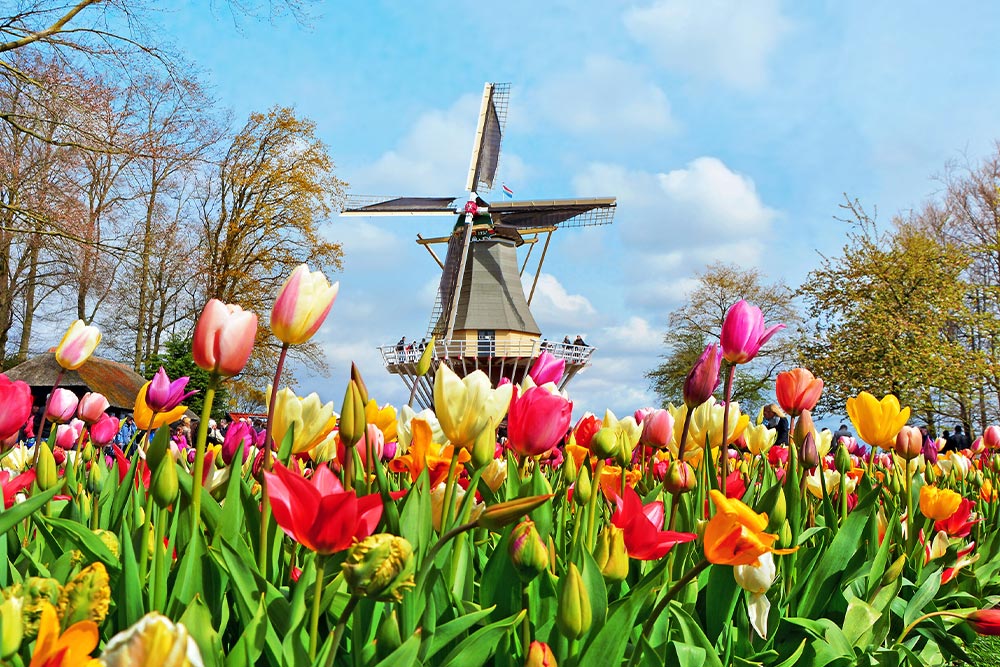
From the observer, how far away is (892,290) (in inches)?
879

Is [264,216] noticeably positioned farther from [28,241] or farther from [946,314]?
[946,314]

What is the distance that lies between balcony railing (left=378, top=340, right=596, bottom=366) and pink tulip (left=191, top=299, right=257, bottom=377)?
24856 mm

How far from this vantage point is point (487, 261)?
96.0 ft

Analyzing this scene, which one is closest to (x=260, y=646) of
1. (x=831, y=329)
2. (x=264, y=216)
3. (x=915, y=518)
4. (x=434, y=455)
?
(x=434, y=455)

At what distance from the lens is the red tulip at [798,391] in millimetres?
2312

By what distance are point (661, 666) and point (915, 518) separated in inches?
76.7

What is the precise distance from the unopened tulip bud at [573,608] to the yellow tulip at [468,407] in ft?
1.32

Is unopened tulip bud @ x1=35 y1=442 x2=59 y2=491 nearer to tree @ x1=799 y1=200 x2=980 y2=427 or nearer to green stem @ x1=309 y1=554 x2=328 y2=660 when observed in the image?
green stem @ x1=309 y1=554 x2=328 y2=660

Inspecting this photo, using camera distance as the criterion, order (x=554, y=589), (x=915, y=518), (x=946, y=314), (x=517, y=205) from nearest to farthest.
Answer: (x=554, y=589)
(x=915, y=518)
(x=946, y=314)
(x=517, y=205)

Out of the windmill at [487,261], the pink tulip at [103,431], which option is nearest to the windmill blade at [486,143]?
the windmill at [487,261]

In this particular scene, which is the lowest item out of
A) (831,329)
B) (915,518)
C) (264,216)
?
(915,518)

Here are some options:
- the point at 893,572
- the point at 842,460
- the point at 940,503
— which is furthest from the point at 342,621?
the point at 842,460

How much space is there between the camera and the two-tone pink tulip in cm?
126

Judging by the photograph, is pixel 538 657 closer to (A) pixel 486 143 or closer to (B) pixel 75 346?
(B) pixel 75 346
